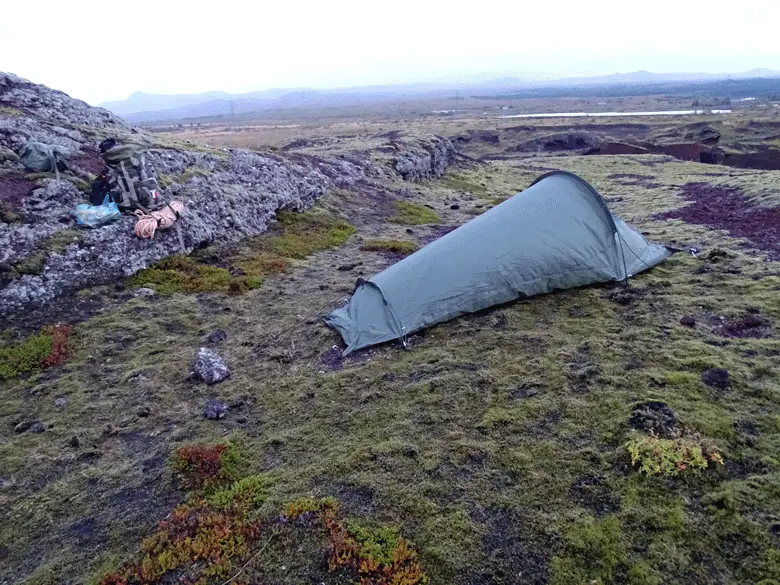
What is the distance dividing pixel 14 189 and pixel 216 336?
9.20m

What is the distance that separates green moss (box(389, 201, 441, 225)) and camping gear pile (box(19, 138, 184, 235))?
1088 cm

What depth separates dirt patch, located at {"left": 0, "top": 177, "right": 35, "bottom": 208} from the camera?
15.1 metres

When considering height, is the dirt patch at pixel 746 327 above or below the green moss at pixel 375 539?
above

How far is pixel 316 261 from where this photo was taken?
1822 centimetres

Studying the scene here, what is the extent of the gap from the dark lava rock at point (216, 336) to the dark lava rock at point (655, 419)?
29.9ft

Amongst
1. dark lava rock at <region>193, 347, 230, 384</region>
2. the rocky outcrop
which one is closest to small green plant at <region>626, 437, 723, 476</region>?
dark lava rock at <region>193, 347, 230, 384</region>

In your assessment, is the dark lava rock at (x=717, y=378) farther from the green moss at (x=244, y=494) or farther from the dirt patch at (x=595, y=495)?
the green moss at (x=244, y=494)

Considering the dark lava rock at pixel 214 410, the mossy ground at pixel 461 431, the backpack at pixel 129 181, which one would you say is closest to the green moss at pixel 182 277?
the mossy ground at pixel 461 431

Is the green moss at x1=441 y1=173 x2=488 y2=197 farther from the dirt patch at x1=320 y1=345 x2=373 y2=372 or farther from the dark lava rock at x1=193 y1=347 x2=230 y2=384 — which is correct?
the dark lava rock at x1=193 y1=347 x2=230 y2=384

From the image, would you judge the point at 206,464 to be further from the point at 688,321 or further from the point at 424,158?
the point at 424,158

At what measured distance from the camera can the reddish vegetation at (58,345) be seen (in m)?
11.0

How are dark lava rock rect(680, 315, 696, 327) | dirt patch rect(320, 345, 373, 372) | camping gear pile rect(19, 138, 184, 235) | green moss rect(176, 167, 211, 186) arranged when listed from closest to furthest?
dark lava rock rect(680, 315, 696, 327)
dirt patch rect(320, 345, 373, 372)
camping gear pile rect(19, 138, 184, 235)
green moss rect(176, 167, 211, 186)

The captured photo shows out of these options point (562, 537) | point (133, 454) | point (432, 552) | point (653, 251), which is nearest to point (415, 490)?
point (432, 552)

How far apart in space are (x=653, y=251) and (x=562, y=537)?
1082cm
